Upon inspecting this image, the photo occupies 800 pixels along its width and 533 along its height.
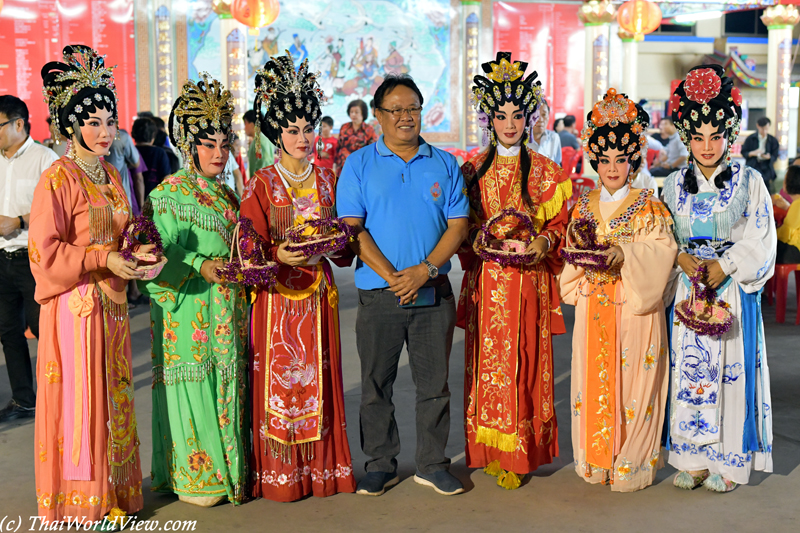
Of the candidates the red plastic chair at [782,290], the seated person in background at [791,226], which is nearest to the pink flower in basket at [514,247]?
the seated person in background at [791,226]

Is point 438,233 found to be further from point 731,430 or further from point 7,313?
point 7,313

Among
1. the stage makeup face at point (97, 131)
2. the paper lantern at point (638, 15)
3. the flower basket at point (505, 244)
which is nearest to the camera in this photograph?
the stage makeup face at point (97, 131)

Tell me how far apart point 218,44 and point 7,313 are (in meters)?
8.97

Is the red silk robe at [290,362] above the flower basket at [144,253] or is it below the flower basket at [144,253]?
below

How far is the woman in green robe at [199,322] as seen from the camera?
2844mm

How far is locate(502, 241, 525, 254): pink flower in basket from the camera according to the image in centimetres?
294

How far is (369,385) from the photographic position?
9.89 ft

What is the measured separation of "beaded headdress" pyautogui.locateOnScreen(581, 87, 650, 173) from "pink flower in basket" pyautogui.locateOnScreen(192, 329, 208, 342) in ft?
5.26

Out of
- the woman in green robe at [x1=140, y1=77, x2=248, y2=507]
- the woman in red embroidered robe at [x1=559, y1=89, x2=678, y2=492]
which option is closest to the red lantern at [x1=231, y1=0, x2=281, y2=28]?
the woman in green robe at [x1=140, y1=77, x2=248, y2=507]

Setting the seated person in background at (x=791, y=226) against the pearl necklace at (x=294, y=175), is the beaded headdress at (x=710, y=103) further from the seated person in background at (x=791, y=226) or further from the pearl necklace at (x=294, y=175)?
the seated person in background at (x=791, y=226)

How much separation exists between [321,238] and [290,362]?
500mm

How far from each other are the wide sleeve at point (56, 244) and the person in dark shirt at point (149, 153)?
431 cm

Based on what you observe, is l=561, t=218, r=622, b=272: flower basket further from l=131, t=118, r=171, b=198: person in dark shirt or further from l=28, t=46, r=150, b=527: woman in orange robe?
l=131, t=118, r=171, b=198: person in dark shirt

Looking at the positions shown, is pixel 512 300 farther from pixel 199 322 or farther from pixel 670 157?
pixel 670 157
